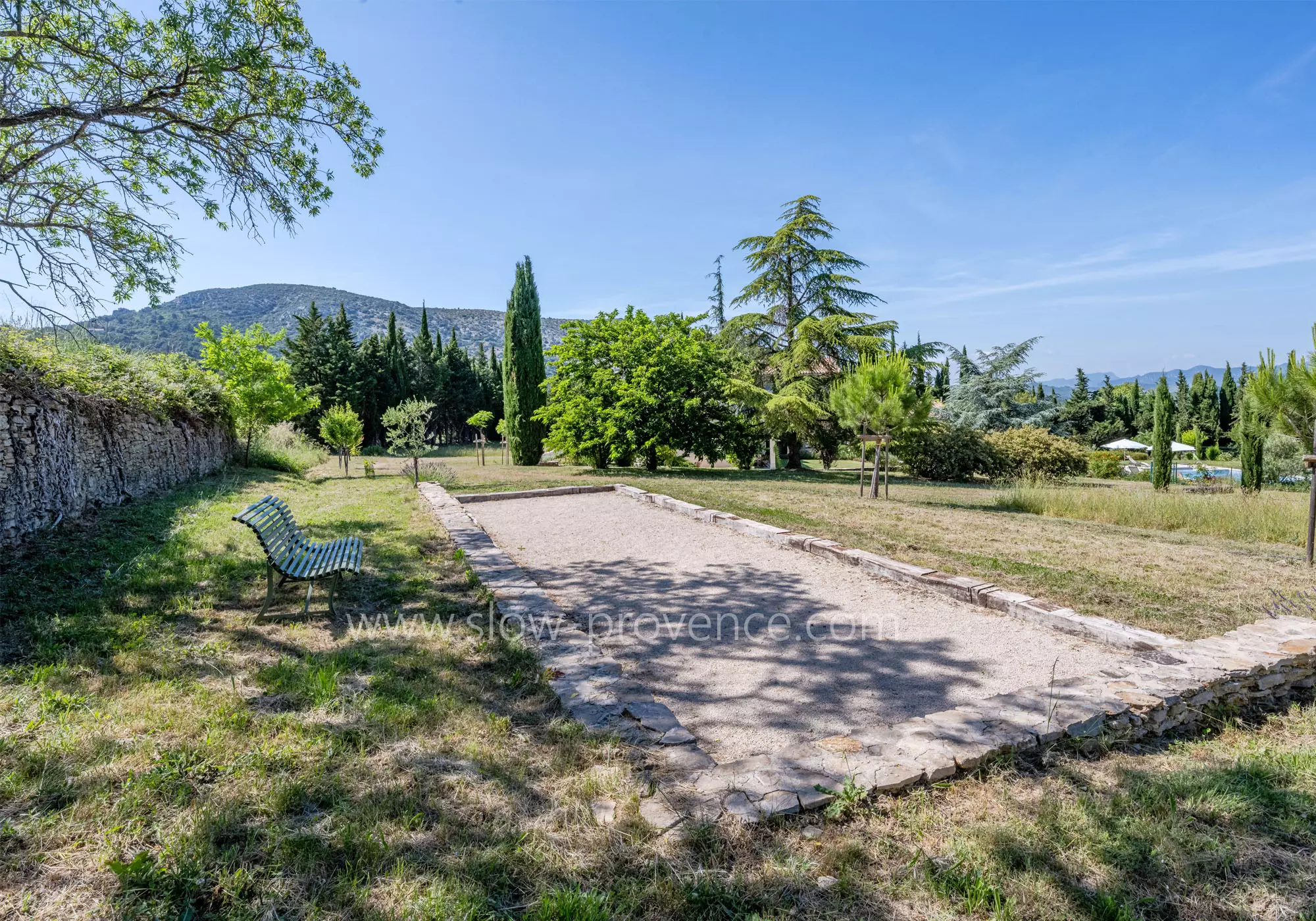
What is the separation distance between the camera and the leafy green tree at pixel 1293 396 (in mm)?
6875

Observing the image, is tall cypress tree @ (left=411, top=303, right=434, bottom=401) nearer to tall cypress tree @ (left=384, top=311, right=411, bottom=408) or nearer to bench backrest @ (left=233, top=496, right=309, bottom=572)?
tall cypress tree @ (left=384, top=311, right=411, bottom=408)

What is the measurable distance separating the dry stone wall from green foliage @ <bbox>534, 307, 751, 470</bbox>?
9999 millimetres

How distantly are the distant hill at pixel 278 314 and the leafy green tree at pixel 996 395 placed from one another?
246 feet

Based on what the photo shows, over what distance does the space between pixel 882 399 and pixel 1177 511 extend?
17.8 ft

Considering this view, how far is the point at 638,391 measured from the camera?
1748 cm

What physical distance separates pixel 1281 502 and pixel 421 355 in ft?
147

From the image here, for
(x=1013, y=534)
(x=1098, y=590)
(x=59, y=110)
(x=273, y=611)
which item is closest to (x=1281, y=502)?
(x=1013, y=534)

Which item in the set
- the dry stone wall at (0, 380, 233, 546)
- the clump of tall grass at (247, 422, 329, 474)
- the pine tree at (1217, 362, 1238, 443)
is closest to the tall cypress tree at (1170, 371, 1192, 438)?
the pine tree at (1217, 362, 1238, 443)

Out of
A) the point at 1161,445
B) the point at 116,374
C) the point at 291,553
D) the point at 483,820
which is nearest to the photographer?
the point at 483,820

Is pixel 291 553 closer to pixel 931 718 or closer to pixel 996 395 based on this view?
pixel 931 718

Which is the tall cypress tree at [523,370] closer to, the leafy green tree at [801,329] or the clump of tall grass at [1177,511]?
the leafy green tree at [801,329]

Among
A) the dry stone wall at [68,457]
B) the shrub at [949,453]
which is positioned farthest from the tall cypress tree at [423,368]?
the dry stone wall at [68,457]

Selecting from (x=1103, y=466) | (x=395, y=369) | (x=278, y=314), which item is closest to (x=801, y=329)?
(x=1103, y=466)

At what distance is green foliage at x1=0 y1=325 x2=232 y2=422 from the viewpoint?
6.72 m
